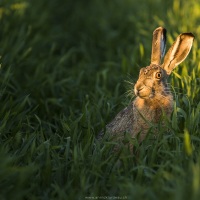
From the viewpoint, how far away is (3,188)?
13.0 ft

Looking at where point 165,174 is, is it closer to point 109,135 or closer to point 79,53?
point 109,135

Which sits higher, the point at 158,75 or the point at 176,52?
the point at 176,52

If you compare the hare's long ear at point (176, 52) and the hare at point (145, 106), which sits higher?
the hare's long ear at point (176, 52)

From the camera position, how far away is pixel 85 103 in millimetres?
5840

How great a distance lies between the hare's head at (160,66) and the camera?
4.96 m

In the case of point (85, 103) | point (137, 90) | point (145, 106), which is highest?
point (137, 90)

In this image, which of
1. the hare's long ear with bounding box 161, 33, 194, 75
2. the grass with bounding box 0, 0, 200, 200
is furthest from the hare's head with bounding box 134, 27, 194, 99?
the grass with bounding box 0, 0, 200, 200

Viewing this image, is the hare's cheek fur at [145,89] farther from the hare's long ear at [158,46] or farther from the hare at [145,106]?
the hare's long ear at [158,46]

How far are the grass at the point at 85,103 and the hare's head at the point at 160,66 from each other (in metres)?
0.25

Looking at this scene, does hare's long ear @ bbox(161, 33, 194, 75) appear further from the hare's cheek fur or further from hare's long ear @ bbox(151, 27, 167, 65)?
the hare's cheek fur

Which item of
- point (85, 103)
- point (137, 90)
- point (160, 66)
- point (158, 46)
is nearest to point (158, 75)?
point (160, 66)

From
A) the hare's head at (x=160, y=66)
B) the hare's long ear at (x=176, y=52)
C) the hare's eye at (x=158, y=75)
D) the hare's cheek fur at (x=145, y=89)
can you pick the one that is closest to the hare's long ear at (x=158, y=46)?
the hare's head at (x=160, y=66)

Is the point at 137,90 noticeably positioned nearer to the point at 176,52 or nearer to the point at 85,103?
the point at 176,52

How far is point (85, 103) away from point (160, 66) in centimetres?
105
